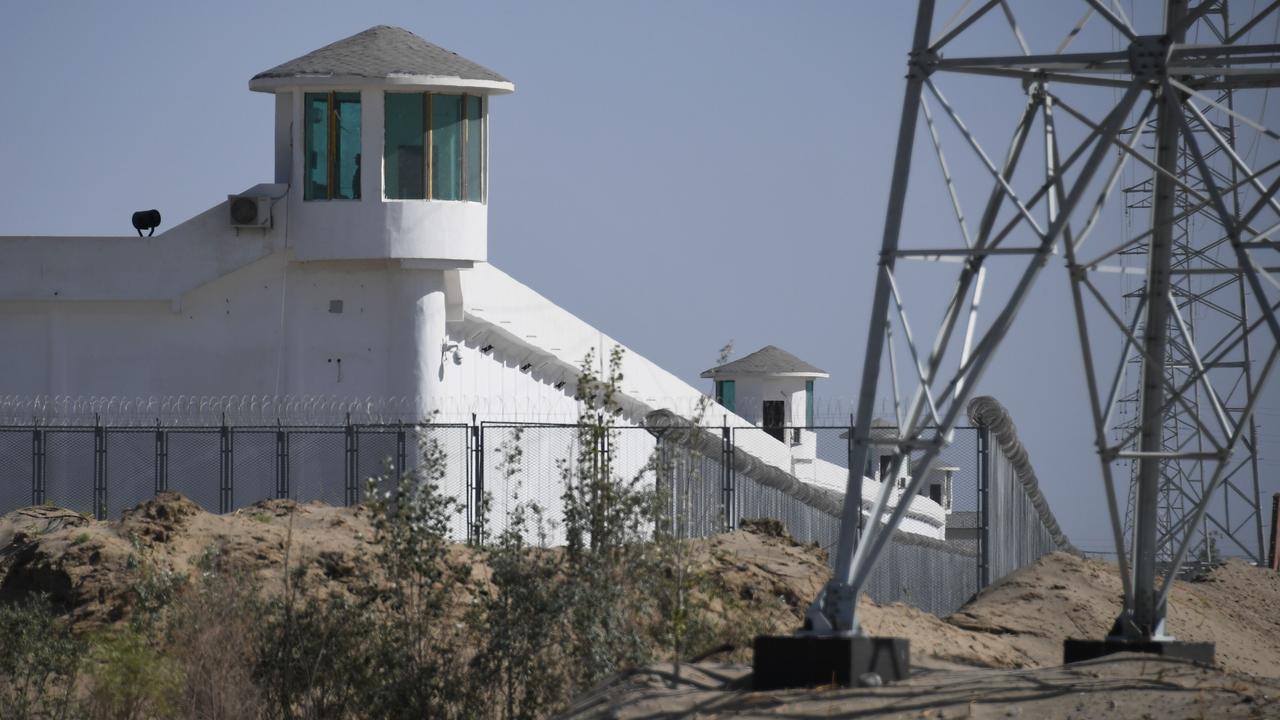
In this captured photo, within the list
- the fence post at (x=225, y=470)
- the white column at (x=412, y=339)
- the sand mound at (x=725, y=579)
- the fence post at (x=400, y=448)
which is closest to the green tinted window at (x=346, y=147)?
the white column at (x=412, y=339)

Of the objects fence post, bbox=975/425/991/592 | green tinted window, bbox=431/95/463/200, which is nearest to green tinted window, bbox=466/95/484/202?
green tinted window, bbox=431/95/463/200

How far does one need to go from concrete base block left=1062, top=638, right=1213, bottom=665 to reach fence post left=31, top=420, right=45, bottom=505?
1973cm

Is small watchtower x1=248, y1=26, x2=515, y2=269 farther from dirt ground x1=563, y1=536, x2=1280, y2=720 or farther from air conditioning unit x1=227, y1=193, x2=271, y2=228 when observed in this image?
dirt ground x1=563, y1=536, x2=1280, y2=720

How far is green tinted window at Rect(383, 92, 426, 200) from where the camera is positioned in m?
31.4

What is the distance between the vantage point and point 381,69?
31.1 m

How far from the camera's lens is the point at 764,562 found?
2053 centimetres

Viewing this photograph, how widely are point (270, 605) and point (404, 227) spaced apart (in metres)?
16.7

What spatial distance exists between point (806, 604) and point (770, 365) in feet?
116

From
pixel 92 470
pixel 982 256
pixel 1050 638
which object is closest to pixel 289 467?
pixel 92 470

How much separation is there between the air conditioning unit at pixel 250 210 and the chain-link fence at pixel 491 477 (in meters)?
3.62

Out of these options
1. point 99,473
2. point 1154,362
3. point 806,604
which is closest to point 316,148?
point 99,473

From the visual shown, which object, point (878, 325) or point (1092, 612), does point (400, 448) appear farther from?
point (878, 325)

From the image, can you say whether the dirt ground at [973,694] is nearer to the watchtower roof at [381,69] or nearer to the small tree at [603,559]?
the small tree at [603,559]

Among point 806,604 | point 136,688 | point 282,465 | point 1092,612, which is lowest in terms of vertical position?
point 1092,612
